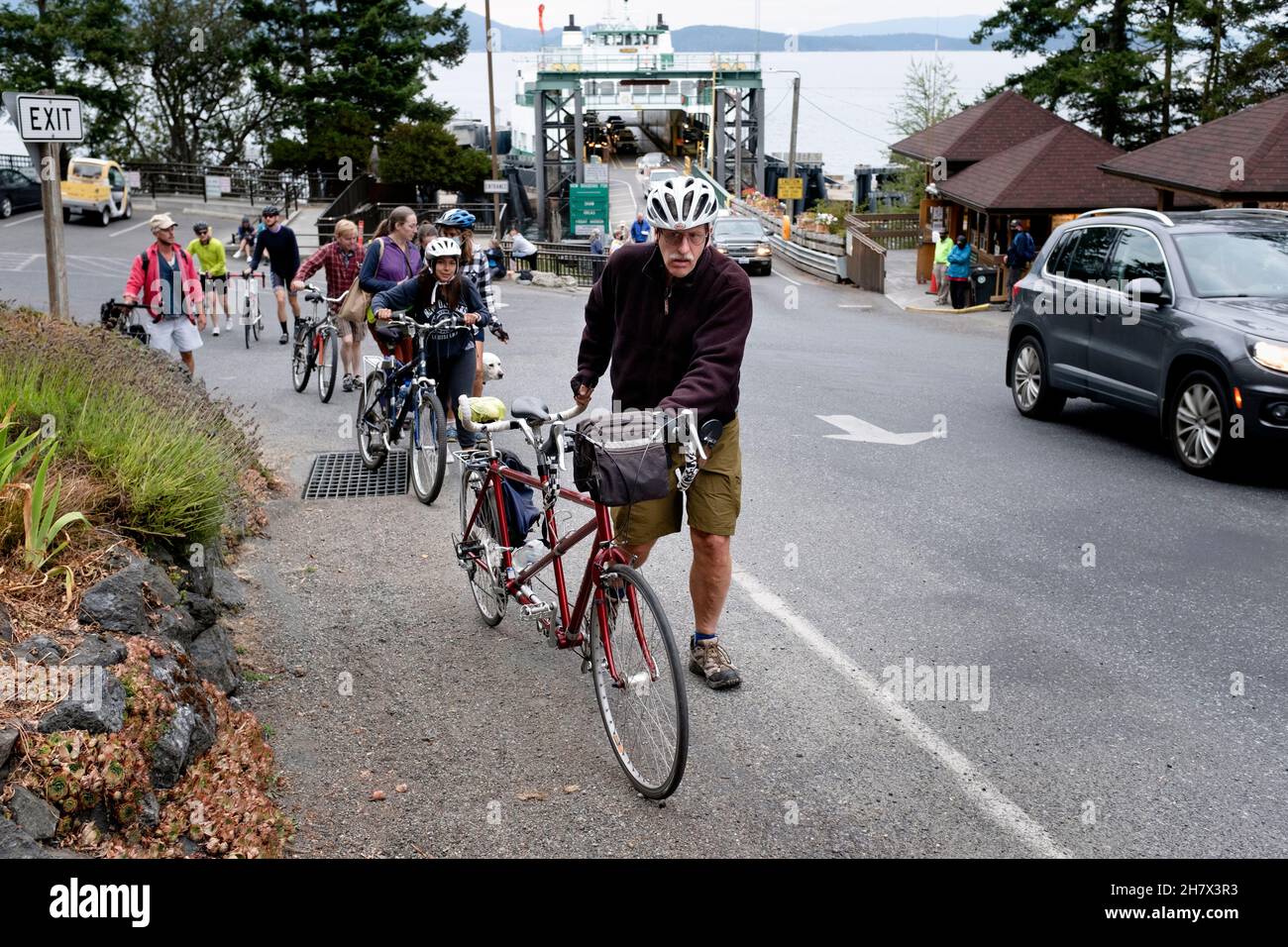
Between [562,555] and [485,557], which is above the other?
[562,555]

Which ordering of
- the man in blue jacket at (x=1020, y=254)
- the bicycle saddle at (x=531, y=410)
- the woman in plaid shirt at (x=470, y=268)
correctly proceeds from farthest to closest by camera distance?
1. the man in blue jacket at (x=1020, y=254)
2. the woman in plaid shirt at (x=470, y=268)
3. the bicycle saddle at (x=531, y=410)

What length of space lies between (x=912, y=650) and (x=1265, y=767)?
1809 mm

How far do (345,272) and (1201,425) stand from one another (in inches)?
338

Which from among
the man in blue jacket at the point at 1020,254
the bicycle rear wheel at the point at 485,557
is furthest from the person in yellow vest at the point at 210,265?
the man in blue jacket at the point at 1020,254

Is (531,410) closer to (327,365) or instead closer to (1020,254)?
(327,365)

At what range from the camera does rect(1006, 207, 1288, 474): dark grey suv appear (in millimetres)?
10406

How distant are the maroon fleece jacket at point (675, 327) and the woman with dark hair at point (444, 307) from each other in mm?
4123

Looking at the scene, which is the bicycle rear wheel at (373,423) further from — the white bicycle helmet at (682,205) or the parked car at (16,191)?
the parked car at (16,191)

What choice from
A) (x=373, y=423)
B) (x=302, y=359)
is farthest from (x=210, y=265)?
(x=373, y=423)

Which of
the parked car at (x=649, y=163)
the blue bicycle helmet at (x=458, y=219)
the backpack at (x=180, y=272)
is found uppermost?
the parked car at (x=649, y=163)

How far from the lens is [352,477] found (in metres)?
10.8

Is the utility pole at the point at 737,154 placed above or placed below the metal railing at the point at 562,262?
above

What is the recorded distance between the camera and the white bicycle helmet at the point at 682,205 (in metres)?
5.39

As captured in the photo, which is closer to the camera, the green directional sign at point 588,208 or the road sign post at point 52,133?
the road sign post at point 52,133
